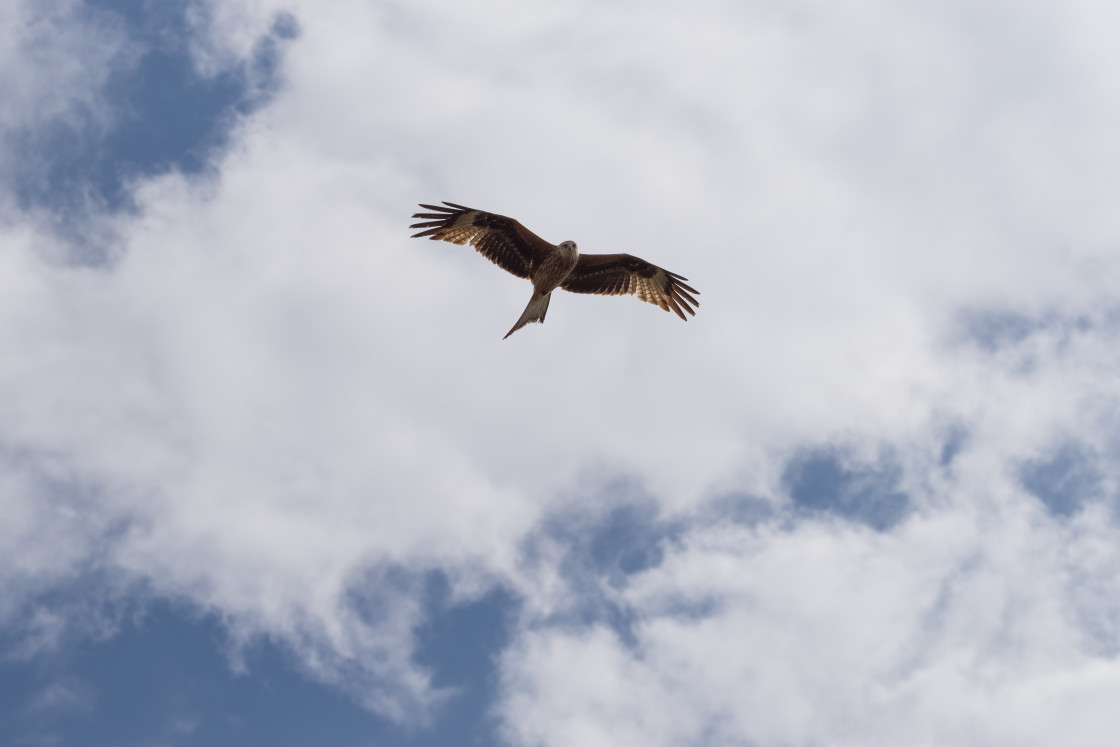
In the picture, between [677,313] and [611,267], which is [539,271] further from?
[677,313]

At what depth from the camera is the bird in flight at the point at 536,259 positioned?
19.5 m

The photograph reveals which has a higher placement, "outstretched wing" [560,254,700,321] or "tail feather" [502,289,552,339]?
"outstretched wing" [560,254,700,321]

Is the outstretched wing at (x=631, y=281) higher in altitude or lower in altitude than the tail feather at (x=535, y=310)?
higher

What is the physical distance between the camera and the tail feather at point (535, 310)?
61.9 ft

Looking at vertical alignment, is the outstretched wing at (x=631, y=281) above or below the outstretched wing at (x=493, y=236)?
above

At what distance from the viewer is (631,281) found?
21172mm

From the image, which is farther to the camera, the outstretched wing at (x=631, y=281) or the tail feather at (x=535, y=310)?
the outstretched wing at (x=631, y=281)

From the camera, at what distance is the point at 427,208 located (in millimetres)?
19625

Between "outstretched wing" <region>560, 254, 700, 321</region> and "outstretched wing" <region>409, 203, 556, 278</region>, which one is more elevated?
"outstretched wing" <region>560, 254, 700, 321</region>

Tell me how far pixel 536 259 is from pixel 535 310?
51.4 inches

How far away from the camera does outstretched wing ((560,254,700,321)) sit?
2066cm

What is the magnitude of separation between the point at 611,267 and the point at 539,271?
6.27 feet

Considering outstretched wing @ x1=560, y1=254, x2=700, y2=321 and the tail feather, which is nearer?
the tail feather

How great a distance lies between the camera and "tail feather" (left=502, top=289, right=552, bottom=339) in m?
18.9
